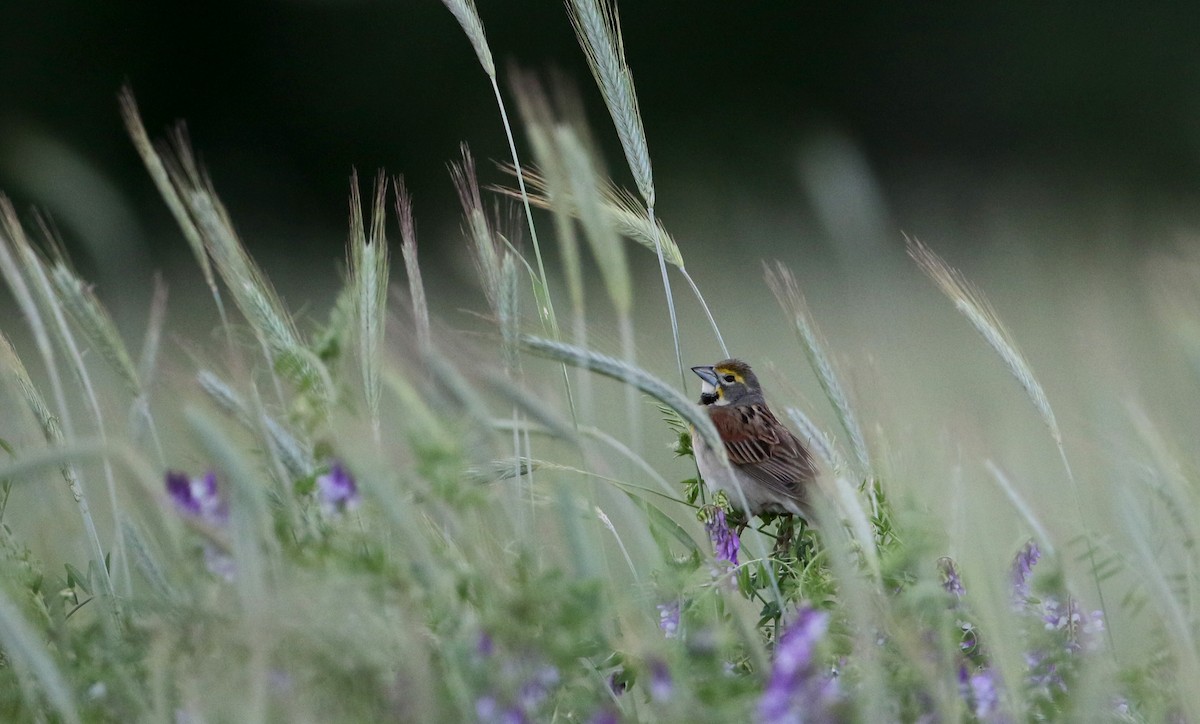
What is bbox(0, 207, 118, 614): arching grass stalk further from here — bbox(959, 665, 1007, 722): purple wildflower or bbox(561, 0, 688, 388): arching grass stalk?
bbox(959, 665, 1007, 722): purple wildflower

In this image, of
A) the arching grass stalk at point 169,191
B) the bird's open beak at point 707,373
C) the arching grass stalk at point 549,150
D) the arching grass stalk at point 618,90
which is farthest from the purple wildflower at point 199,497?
the bird's open beak at point 707,373

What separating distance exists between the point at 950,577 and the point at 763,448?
1.46 meters

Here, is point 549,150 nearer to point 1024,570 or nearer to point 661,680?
point 661,680

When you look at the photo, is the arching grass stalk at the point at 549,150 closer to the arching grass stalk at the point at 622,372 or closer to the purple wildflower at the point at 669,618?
the arching grass stalk at the point at 622,372

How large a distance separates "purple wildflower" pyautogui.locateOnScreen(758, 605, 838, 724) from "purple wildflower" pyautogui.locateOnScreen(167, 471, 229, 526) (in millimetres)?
737

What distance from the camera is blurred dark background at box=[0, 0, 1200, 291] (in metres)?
17.0

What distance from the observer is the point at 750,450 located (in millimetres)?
3523

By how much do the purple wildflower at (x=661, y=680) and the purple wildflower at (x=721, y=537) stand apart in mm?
756

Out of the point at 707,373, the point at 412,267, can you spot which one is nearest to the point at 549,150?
the point at 412,267

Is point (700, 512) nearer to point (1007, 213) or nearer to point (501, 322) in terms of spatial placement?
point (501, 322)

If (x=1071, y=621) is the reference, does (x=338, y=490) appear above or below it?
above

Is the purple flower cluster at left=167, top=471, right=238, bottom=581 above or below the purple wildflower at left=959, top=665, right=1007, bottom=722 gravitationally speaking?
above

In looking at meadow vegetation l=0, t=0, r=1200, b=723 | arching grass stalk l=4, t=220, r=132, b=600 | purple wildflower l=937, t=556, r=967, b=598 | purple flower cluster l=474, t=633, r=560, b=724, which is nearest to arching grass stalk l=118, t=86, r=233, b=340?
meadow vegetation l=0, t=0, r=1200, b=723

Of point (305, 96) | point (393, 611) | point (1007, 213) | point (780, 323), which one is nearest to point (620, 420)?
point (393, 611)
